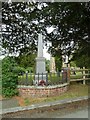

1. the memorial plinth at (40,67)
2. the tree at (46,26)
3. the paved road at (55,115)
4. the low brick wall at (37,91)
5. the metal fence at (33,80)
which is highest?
the tree at (46,26)

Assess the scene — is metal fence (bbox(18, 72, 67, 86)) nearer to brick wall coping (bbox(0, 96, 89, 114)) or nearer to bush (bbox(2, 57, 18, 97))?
bush (bbox(2, 57, 18, 97))

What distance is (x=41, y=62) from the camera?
29.8 feet

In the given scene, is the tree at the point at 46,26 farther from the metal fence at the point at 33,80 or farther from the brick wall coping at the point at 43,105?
the brick wall coping at the point at 43,105

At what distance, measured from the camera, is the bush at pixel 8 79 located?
7848 millimetres

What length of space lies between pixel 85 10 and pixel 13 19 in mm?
3094

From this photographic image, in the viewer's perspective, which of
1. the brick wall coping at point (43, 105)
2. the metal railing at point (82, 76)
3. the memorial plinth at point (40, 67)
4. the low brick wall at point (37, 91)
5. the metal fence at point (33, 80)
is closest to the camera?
the brick wall coping at point (43, 105)

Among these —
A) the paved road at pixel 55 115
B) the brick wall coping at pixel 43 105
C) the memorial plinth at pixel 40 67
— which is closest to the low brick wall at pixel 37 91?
the memorial plinth at pixel 40 67

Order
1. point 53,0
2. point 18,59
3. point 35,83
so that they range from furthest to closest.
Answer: point 18,59 < point 35,83 < point 53,0

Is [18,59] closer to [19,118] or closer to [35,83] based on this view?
[35,83]

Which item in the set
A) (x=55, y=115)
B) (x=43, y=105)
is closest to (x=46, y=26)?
(x=43, y=105)

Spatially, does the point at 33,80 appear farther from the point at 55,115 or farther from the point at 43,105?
the point at 55,115

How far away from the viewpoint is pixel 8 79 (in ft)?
25.8

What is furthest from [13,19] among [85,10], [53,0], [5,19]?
[85,10]

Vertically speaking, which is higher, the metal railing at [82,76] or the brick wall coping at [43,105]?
the metal railing at [82,76]
